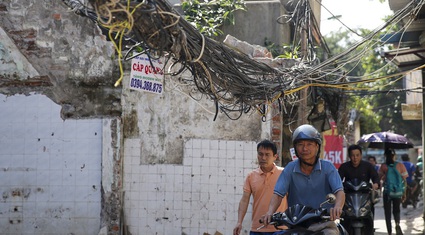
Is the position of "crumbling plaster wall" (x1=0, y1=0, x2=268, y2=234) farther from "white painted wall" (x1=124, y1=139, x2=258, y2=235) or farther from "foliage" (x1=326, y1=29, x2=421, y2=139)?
"foliage" (x1=326, y1=29, x2=421, y2=139)

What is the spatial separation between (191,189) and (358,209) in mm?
2730

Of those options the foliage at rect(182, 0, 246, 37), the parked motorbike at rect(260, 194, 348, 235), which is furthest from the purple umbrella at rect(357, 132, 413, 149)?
the parked motorbike at rect(260, 194, 348, 235)

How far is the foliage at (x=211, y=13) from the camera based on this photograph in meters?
12.3

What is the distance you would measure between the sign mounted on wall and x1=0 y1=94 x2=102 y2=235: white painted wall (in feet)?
2.76

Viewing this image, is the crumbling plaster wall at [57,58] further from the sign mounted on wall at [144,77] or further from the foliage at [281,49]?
the foliage at [281,49]

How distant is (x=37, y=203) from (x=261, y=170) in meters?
4.54

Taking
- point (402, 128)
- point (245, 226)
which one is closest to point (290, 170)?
point (245, 226)

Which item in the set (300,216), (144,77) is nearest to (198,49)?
(300,216)

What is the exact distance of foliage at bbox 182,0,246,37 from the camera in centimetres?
1228

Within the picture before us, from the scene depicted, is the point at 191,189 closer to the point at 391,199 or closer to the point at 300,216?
the point at 391,199

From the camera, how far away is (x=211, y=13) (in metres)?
12.8

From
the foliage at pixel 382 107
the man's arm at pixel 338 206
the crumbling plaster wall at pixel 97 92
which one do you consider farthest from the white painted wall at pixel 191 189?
the foliage at pixel 382 107

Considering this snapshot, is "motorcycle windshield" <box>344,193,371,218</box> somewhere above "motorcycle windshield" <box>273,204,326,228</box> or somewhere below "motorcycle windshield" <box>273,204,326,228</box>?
below

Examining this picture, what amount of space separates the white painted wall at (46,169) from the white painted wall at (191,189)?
1.93 feet
